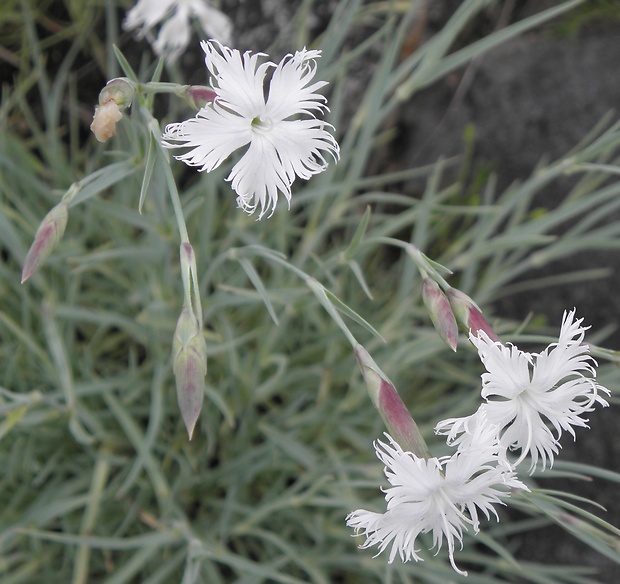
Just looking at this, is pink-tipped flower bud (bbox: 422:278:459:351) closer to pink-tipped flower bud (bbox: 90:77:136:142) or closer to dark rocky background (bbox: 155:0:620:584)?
pink-tipped flower bud (bbox: 90:77:136:142)

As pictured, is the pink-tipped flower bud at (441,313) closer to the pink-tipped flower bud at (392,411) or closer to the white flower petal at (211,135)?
the pink-tipped flower bud at (392,411)

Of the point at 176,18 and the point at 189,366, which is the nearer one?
the point at 189,366

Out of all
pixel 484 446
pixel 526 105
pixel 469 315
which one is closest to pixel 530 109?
pixel 526 105

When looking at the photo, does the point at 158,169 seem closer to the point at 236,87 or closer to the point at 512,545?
the point at 236,87

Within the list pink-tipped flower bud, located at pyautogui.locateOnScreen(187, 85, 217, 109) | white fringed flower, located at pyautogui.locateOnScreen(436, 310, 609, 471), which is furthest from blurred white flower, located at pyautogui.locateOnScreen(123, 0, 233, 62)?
white fringed flower, located at pyautogui.locateOnScreen(436, 310, 609, 471)

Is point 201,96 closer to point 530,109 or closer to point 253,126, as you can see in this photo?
point 253,126

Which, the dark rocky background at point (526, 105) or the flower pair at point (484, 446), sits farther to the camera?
the dark rocky background at point (526, 105)

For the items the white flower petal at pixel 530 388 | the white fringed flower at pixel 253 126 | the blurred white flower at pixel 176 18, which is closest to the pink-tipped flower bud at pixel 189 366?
the white fringed flower at pixel 253 126
